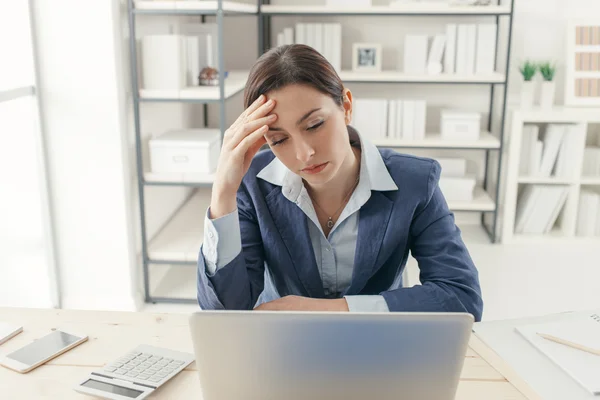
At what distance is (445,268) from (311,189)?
0.35 m

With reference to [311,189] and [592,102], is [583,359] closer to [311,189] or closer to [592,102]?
[311,189]

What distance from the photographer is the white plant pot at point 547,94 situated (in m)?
3.64

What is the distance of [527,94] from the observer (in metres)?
3.65

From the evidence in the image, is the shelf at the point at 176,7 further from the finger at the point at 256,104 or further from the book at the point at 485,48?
the book at the point at 485,48

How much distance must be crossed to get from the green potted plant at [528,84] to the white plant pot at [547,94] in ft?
0.21

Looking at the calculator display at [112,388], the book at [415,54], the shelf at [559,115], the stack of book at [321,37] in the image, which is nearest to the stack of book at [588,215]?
the shelf at [559,115]

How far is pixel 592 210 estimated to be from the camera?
3693mm

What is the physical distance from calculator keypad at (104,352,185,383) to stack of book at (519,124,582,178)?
121 inches

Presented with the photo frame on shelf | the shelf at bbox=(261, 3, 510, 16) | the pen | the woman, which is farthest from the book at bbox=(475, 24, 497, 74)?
the pen

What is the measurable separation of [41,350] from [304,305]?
487 mm

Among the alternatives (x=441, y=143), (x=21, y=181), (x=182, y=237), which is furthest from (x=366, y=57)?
(x=21, y=181)

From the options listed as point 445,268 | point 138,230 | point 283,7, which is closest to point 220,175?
point 445,268

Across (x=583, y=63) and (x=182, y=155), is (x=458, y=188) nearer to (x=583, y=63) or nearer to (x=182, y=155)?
(x=583, y=63)

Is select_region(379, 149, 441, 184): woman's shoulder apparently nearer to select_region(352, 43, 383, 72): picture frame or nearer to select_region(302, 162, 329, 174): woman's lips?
select_region(302, 162, 329, 174): woman's lips
